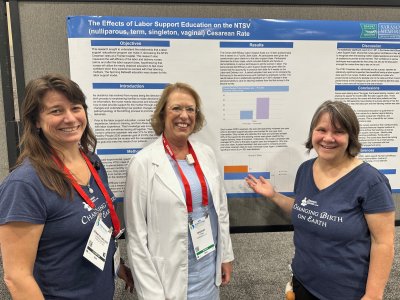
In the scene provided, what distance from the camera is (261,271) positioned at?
2.14 meters

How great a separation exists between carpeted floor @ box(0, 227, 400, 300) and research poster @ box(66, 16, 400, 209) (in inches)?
28.6

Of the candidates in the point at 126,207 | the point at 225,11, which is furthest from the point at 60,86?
the point at 225,11

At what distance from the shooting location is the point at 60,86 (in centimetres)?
99

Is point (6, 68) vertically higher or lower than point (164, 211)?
higher

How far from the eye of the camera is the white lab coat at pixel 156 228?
4.17 ft

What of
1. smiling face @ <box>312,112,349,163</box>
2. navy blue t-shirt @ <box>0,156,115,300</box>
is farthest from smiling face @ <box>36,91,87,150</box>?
smiling face @ <box>312,112,349,163</box>

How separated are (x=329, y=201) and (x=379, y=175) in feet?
0.68

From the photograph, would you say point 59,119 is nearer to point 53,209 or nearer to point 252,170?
point 53,209

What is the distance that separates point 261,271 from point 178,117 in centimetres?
138

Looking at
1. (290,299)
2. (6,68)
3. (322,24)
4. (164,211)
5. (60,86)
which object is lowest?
(290,299)

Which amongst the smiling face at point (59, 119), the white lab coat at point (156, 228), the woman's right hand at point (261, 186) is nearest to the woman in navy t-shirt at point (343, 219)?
the woman's right hand at point (261, 186)

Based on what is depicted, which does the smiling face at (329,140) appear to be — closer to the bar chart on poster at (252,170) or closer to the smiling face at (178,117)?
the bar chart on poster at (252,170)

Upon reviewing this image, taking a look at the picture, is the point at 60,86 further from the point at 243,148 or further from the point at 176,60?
the point at 243,148

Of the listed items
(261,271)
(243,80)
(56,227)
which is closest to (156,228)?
(56,227)
